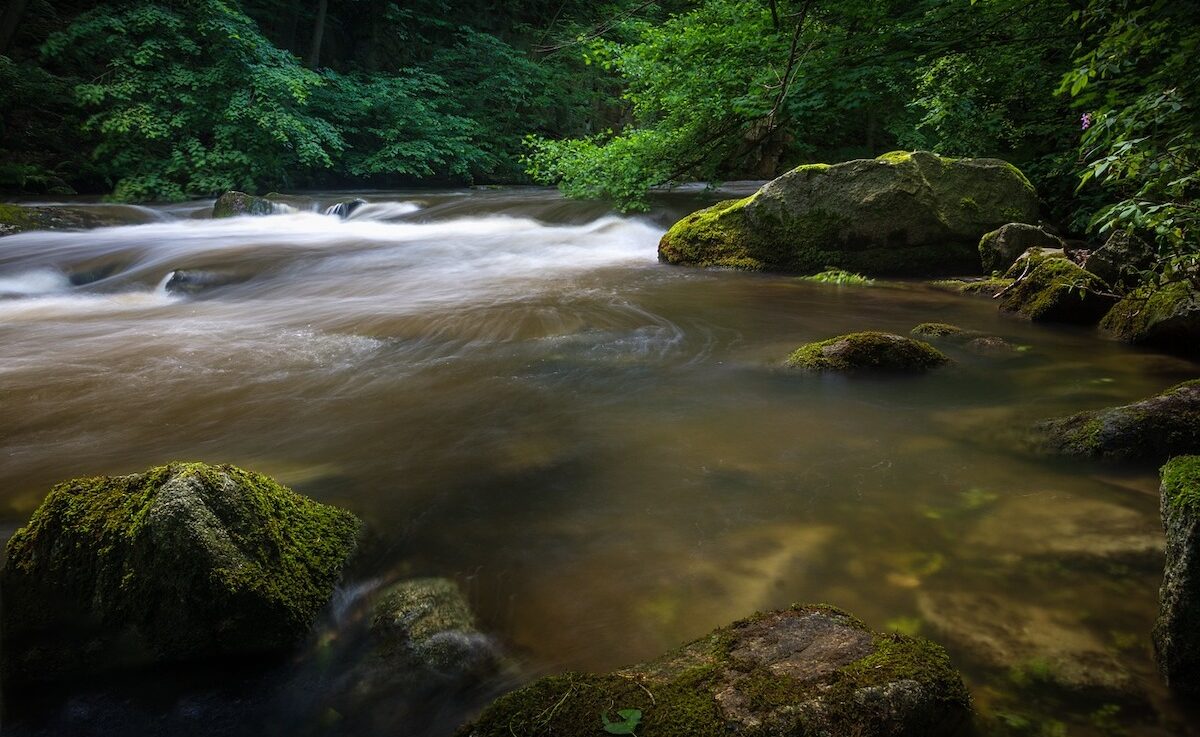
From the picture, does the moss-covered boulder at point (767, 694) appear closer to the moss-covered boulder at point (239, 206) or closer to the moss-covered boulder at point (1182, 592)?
the moss-covered boulder at point (1182, 592)

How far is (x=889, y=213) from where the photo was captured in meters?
9.52

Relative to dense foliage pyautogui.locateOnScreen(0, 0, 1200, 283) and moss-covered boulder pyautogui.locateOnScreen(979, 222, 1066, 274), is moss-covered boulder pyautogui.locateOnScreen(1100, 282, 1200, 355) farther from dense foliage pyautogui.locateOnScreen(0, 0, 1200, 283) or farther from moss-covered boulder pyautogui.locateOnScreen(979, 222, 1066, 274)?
moss-covered boulder pyautogui.locateOnScreen(979, 222, 1066, 274)

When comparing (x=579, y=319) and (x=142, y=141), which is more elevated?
(x=142, y=141)

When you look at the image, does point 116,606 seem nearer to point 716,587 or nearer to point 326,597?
point 326,597

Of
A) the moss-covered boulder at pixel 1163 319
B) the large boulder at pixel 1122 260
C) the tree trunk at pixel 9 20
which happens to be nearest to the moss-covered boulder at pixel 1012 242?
the large boulder at pixel 1122 260

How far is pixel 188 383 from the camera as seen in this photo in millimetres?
5359

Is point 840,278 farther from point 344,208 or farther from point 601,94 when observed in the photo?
point 601,94

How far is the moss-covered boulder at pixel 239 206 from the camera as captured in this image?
14.4 meters

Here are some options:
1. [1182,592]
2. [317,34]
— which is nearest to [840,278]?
[1182,592]

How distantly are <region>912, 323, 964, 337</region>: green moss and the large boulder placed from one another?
1.65 meters

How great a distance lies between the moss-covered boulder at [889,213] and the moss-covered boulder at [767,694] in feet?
27.8

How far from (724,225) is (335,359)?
6501 mm

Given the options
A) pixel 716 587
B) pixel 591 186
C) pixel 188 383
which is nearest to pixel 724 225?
pixel 591 186

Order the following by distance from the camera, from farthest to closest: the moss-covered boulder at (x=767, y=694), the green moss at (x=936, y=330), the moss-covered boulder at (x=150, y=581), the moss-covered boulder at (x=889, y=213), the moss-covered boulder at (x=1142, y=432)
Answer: the moss-covered boulder at (x=889, y=213), the green moss at (x=936, y=330), the moss-covered boulder at (x=1142, y=432), the moss-covered boulder at (x=150, y=581), the moss-covered boulder at (x=767, y=694)
